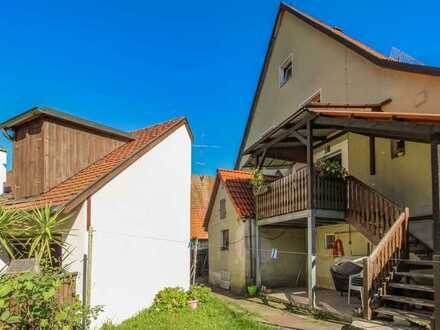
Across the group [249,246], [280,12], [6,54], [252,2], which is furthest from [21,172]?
[280,12]

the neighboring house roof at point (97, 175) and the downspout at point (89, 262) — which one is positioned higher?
the neighboring house roof at point (97, 175)

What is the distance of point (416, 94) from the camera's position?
10125 millimetres

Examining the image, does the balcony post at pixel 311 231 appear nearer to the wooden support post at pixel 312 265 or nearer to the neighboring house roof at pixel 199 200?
the wooden support post at pixel 312 265

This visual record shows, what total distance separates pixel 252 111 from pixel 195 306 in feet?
37.7

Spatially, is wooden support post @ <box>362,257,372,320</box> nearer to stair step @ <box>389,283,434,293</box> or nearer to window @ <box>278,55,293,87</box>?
stair step @ <box>389,283,434,293</box>

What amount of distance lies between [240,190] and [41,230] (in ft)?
30.7

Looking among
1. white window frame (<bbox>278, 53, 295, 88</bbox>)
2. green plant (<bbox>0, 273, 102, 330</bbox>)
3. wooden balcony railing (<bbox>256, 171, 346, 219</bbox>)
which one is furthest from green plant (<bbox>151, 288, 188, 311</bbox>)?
white window frame (<bbox>278, 53, 295, 88</bbox>)

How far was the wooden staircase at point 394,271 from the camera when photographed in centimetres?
720

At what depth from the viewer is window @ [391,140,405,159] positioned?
1064cm

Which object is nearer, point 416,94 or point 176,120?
point 416,94

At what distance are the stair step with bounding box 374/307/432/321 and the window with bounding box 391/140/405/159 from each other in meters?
4.81

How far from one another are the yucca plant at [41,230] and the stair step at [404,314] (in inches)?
266

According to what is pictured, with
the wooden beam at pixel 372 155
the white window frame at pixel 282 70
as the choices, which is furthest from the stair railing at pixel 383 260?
the white window frame at pixel 282 70

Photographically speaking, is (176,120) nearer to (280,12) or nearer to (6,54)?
(6,54)
